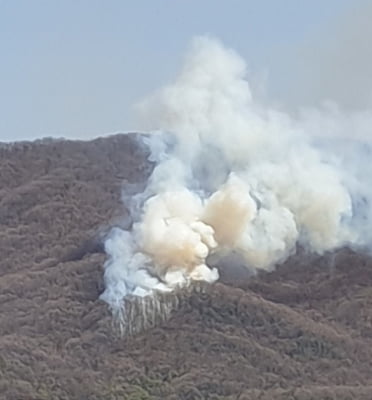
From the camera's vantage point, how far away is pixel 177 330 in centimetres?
5109

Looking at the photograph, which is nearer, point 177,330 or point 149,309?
point 177,330

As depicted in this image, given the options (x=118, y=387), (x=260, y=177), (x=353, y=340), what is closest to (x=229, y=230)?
(x=260, y=177)

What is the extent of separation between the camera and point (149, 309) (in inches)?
2080

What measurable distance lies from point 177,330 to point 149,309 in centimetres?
227

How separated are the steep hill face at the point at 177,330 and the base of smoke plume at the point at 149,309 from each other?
0.65 ft

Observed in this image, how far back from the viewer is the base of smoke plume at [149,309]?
171ft

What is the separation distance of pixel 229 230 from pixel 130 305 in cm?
665

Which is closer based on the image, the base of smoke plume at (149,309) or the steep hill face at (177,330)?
the steep hill face at (177,330)

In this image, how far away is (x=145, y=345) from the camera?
50219 millimetres

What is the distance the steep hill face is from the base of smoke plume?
20cm

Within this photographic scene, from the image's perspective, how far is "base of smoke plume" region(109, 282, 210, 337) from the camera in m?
52.0

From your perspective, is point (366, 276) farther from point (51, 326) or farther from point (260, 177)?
point (51, 326)

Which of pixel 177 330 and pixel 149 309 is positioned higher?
pixel 149 309

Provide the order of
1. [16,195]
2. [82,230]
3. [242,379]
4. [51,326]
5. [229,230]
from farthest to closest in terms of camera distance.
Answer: [16,195] → [82,230] → [229,230] → [51,326] → [242,379]
